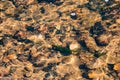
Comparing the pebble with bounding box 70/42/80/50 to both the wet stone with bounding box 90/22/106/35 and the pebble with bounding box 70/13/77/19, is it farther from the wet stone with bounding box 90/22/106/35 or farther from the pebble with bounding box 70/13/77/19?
the pebble with bounding box 70/13/77/19

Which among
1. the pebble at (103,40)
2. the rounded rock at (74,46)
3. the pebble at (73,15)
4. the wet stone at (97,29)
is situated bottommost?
the rounded rock at (74,46)

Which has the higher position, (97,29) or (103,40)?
(97,29)

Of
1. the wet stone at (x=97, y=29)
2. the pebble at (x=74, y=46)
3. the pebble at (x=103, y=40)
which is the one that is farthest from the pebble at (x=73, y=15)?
the pebble at (x=103, y=40)

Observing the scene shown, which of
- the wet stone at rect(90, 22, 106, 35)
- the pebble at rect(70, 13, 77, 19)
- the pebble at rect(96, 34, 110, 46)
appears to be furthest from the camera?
the pebble at rect(70, 13, 77, 19)

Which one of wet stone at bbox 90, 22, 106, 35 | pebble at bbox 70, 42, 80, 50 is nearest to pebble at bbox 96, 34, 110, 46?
wet stone at bbox 90, 22, 106, 35

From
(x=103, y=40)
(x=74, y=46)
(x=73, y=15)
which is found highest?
(x=73, y=15)

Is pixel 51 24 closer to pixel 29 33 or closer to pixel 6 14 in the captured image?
pixel 29 33

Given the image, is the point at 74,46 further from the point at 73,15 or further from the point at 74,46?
the point at 73,15

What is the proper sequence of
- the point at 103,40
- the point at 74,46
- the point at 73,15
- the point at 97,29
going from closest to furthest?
the point at 103,40 < the point at 74,46 < the point at 97,29 < the point at 73,15

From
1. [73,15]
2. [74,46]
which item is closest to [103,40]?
[74,46]

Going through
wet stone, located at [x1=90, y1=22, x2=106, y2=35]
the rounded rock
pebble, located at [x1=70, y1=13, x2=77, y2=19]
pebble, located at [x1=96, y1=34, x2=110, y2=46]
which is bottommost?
the rounded rock

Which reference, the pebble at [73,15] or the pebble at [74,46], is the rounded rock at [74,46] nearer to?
→ the pebble at [74,46]

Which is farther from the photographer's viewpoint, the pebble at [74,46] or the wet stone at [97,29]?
the wet stone at [97,29]
